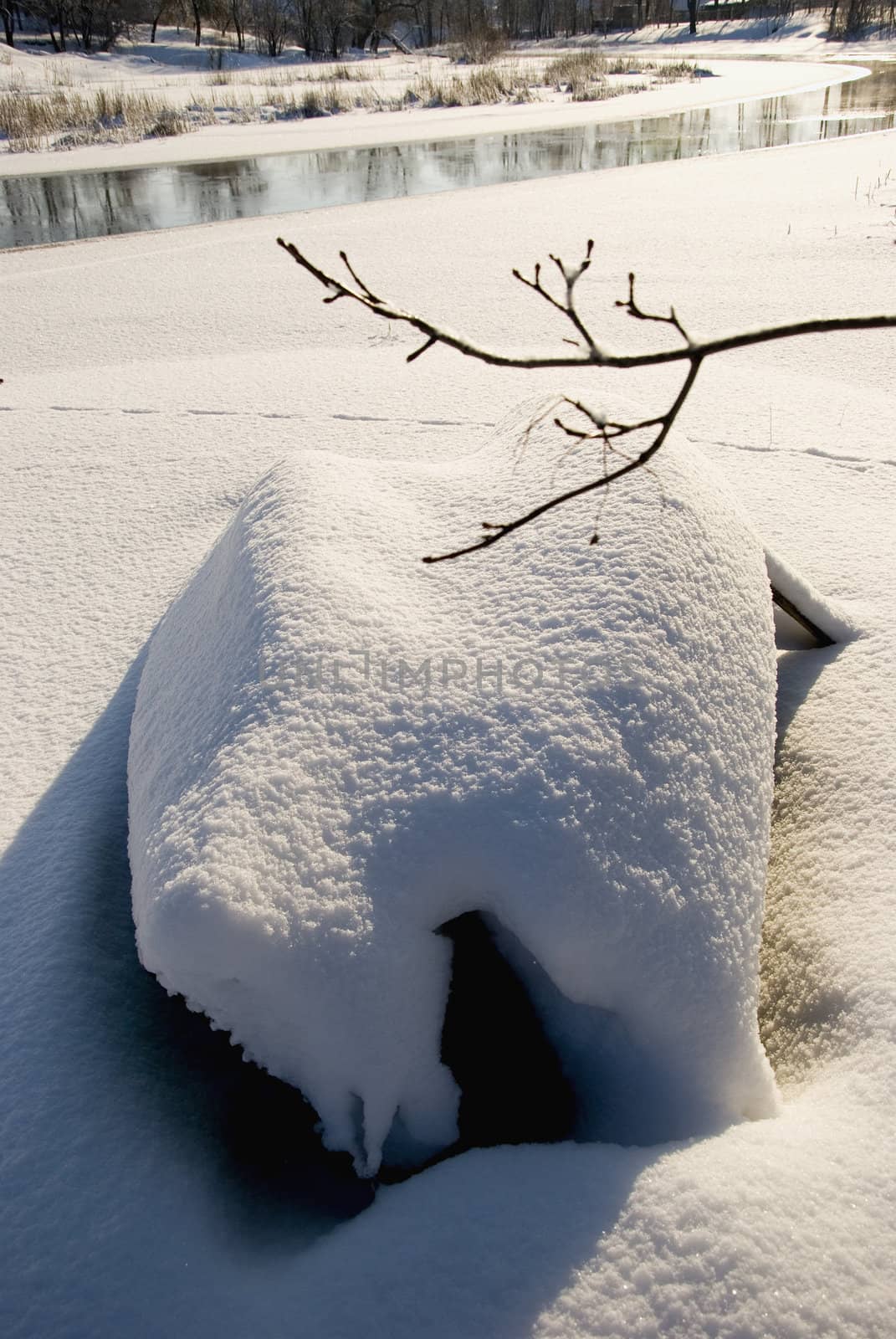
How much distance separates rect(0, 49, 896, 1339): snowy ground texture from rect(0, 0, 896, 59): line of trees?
1188 inches

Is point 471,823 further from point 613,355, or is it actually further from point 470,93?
point 470,93

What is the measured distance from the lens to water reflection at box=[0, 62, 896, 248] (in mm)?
9766

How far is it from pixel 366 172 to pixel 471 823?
12672 millimetres

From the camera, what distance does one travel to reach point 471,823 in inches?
51.4

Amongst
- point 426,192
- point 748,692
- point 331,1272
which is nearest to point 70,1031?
point 331,1272

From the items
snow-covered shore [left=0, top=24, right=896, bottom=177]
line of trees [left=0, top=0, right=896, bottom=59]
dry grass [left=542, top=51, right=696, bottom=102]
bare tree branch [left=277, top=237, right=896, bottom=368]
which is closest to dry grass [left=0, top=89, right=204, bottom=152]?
snow-covered shore [left=0, top=24, right=896, bottom=177]

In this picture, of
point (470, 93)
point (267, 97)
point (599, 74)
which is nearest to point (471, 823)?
point (470, 93)

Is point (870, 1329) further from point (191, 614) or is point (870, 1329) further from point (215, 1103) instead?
point (191, 614)

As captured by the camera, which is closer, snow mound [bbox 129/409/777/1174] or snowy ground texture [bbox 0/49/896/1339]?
snowy ground texture [bbox 0/49/896/1339]

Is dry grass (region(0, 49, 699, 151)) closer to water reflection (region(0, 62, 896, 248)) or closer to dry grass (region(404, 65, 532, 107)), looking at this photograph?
dry grass (region(404, 65, 532, 107))

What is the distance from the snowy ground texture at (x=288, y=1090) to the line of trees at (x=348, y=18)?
30174 mm

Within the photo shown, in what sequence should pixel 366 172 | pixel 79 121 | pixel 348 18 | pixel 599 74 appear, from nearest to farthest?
pixel 366 172 < pixel 79 121 < pixel 599 74 < pixel 348 18

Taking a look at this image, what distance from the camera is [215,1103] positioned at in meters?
1.40

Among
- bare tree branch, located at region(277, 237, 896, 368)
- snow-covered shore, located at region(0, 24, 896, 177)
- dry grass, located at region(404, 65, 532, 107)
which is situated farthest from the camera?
dry grass, located at region(404, 65, 532, 107)
